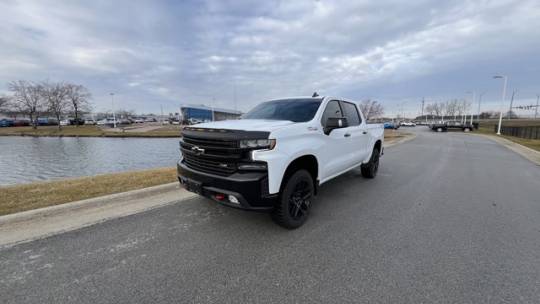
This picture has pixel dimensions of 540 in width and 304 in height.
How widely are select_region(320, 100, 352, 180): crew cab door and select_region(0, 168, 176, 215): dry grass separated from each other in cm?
368

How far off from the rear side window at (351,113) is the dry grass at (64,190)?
165 inches

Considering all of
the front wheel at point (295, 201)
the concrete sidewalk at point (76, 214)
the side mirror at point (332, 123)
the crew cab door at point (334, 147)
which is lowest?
the concrete sidewalk at point (76, 214)

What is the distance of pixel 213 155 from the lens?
320 cm

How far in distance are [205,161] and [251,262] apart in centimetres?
143

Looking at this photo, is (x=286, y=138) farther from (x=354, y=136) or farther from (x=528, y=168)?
(x=528, y=168)

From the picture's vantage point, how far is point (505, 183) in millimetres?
6164

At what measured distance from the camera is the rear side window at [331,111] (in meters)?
4.15

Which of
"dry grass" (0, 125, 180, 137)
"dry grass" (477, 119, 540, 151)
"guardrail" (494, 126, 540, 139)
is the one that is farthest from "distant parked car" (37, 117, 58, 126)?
"guardrail" (494, 126, 540, 139)

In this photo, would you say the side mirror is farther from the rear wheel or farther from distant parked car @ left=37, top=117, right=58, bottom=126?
distant parked car @ left=37, top=117, right=58, bottom=126

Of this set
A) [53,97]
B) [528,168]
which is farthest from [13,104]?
[528,168]

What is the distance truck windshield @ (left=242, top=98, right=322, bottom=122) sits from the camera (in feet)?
13.4

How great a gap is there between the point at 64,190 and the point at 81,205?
1.34 m

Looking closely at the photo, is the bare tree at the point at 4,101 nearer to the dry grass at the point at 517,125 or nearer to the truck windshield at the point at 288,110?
the truck windshield at the point at 288,110

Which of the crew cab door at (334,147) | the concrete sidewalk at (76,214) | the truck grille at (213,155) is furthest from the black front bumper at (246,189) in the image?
the concrete sidewalk at (76,214)
